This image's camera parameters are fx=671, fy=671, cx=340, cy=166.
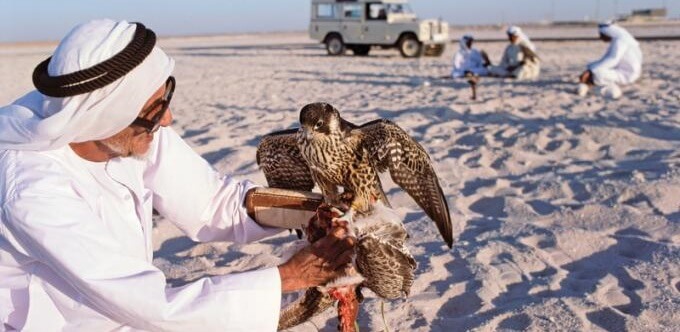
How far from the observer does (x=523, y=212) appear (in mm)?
4348

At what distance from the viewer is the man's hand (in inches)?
81.0

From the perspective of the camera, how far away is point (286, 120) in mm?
8086

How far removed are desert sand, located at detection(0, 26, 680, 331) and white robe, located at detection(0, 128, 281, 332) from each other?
0.77 metres

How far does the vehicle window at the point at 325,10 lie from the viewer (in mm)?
22719

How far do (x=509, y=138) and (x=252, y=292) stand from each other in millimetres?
4909

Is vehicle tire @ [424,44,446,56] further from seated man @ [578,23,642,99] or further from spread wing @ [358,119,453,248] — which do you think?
spread wing @ [358,119,453,248]

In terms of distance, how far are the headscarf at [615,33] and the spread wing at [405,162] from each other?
30.9ft

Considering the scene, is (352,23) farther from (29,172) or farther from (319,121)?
(29,172)

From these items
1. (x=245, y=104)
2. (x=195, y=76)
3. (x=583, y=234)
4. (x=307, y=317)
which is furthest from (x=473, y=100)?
(x=195, y=76)

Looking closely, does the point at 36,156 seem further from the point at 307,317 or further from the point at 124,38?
the point at 307,317

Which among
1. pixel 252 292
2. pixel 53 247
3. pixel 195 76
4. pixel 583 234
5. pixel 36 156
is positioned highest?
pixel 36 156

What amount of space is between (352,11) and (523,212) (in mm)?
18755

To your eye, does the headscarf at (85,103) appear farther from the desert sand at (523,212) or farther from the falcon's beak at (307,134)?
the desert sand at (523,212)

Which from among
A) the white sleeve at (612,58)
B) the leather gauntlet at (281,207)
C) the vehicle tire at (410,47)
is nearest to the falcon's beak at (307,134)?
the leather gauntlet at (281,207)
